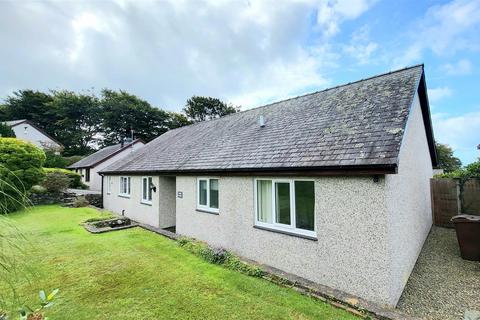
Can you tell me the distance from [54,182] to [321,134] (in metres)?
22.6

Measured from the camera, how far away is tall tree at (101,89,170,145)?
1972 inches

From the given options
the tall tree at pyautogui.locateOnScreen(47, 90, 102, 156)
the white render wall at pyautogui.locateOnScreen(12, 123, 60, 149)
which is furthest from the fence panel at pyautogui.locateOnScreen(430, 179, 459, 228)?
the tall tree at pyautogui.locateOnScreen(47, 90, 102, 156)

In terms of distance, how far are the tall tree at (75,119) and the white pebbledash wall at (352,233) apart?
1990 inches

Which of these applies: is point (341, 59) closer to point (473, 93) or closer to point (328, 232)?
point (473, 93)

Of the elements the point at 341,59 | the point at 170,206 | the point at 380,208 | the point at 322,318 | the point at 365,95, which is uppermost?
the point at 341,59

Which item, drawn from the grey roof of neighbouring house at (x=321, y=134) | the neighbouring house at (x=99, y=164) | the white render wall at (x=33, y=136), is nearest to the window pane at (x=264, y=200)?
the grey roof of neighbouring house at (x=321, y=134)

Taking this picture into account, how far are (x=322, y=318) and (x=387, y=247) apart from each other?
6.47ft

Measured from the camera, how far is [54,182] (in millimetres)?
20750

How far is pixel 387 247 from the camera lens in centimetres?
511

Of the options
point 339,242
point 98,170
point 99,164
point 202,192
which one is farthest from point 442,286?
point 98,170

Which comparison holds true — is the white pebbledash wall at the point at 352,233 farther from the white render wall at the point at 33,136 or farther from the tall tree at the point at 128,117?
the tall tree at the point at 128,117

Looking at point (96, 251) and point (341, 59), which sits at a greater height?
point (341, 59)

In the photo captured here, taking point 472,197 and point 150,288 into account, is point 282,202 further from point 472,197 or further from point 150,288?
point 472,197

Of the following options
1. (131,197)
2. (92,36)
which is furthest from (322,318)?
(92,36)
